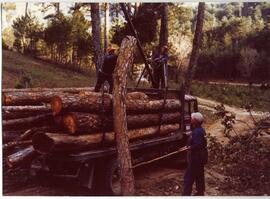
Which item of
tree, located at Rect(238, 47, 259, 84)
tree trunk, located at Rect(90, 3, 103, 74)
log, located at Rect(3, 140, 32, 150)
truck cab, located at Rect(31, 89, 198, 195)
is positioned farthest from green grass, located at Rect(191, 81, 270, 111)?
log, located at Rect(3, 140, 32, 150)

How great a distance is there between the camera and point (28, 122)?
8523mm

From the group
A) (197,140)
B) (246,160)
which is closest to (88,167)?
(197,140)

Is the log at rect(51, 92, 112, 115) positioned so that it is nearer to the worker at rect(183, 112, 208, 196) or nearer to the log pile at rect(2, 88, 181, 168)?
the log pile at rect(2, 88, 181, 168)

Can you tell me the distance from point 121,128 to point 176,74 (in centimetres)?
979

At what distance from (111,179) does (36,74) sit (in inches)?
186

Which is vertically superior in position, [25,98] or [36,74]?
[36,74]

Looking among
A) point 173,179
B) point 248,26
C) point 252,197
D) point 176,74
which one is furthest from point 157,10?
point 252,197

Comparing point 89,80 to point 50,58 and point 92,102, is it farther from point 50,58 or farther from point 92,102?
point 92,102

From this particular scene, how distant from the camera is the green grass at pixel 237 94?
9.58 metres

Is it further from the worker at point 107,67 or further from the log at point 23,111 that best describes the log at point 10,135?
the worker at point 107,67

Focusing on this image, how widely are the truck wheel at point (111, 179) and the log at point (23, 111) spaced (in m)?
1.98

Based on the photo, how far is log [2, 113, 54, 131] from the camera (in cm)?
818

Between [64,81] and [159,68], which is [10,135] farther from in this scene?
[159,68]

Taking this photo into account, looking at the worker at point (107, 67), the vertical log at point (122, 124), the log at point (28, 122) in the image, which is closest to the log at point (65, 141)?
the vertical log at point (122, 124)
